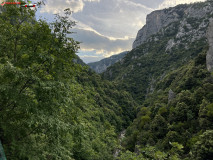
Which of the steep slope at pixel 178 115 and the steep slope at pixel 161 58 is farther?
the steep slope at pixel 161 58

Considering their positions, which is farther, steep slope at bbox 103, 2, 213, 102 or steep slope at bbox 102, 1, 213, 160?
steep slope at bbox 103, 2, 213, 102

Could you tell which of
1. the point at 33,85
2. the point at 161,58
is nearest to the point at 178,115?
the point at 33,85

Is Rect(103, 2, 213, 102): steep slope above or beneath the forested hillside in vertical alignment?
above

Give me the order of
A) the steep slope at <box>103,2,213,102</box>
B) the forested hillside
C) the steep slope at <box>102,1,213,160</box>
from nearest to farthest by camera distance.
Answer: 1. the forested hillside
2. the steep slope at <box>102,1,213,160</box>
3. the steep slope at <box>103,2,213,102</box>

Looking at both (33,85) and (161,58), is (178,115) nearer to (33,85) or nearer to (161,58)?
(33,85)

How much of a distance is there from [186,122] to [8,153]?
87.4 ft

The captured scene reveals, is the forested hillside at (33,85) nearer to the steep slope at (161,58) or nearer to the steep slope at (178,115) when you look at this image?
the steep slope at (178,115)

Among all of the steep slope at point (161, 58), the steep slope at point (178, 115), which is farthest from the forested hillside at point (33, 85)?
the steep slope at point (161, 58)

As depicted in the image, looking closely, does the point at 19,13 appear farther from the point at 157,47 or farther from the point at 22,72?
the point at 157,47

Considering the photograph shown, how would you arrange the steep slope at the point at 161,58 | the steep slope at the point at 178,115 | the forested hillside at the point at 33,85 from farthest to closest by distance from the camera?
the steep slope at the point at 161,58 → the steep slope at the point at 178,115 → the forested hillside at the point at 33,85

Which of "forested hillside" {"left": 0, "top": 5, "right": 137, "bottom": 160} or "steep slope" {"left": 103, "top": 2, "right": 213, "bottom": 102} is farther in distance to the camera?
"steep slope" {"left": 103, "top": 2, "right": 213, "bottom": 102}

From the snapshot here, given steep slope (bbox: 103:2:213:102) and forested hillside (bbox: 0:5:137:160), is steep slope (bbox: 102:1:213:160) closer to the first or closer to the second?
steep slope (bbox: 103:2:213:102)

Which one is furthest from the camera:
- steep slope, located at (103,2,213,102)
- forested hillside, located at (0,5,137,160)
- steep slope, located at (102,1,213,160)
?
steep slope, located at (103,2,213,102)

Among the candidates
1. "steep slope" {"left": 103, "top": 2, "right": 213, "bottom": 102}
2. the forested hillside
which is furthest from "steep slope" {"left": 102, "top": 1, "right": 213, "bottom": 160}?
the forested hillside
